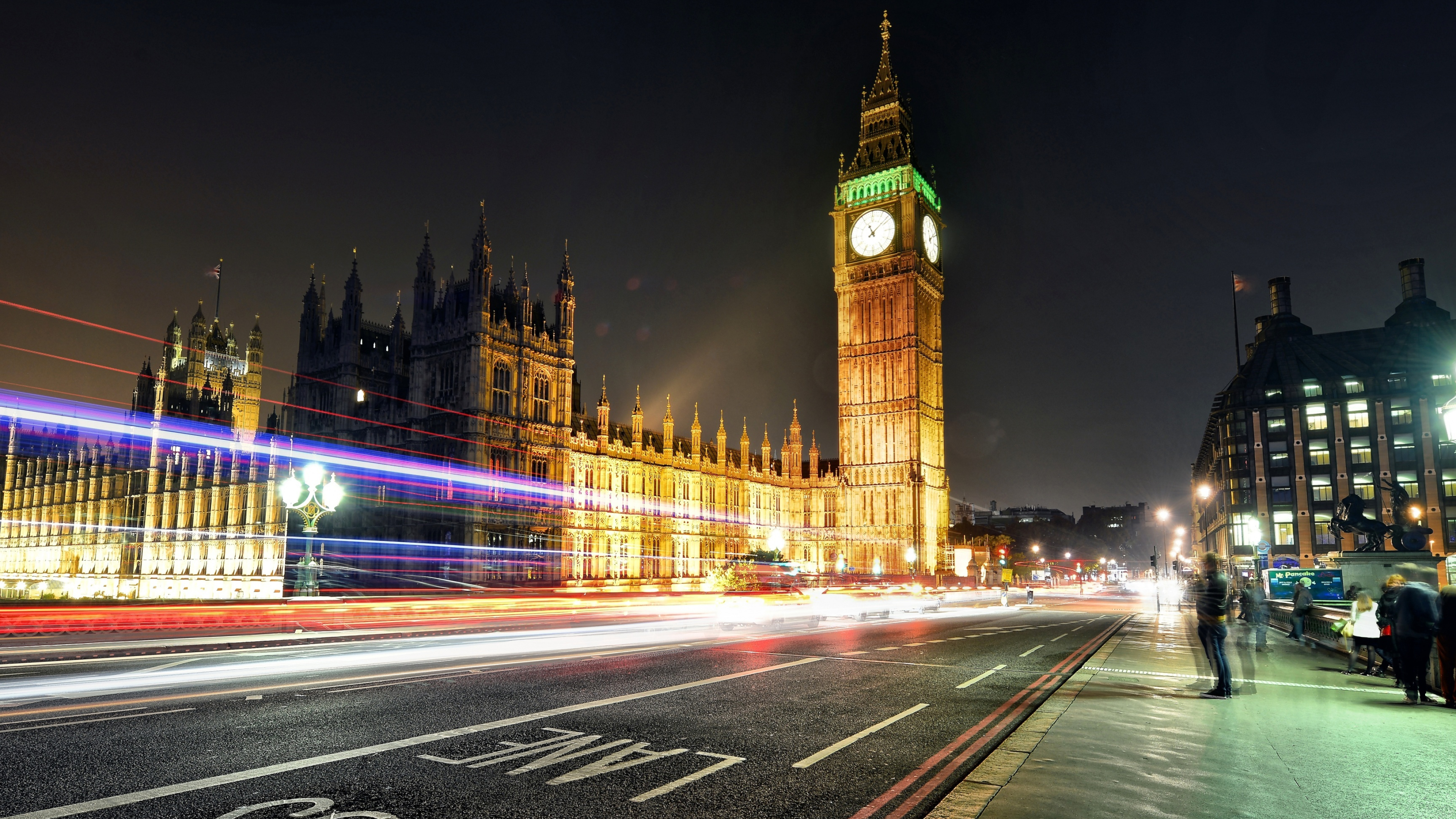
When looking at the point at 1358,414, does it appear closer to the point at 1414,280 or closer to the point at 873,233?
the point at 1414,280

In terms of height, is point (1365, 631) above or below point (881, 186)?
below

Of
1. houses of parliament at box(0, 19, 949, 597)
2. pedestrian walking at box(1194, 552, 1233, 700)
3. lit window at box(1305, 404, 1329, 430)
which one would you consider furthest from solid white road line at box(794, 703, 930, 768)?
lit window at box(1305, 404, 1329, 430)

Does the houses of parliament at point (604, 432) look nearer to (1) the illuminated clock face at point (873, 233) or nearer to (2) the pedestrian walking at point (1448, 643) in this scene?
(1) the illuminated clock face at point (873, 233)

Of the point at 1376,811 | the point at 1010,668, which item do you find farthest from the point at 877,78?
the point at 1376,811

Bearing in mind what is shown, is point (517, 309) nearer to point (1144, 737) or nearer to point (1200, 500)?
point (1144, 737)

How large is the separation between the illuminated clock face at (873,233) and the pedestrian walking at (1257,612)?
70.6m

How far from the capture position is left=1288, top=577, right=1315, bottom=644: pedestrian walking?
21.6 meters

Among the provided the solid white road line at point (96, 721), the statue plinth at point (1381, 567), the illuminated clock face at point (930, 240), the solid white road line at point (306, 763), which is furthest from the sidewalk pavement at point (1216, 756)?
the illuminated clock face at point (930, 240)

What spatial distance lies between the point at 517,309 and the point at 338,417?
17.4 m

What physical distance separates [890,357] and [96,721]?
81192 mm

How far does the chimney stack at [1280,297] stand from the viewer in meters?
104

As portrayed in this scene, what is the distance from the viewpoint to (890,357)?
85750 mm

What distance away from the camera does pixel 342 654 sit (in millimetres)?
15266

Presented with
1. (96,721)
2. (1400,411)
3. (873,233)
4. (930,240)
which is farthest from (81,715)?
(1400,411)
